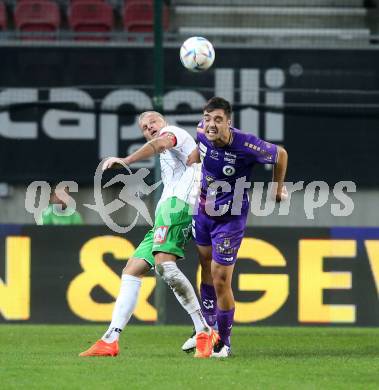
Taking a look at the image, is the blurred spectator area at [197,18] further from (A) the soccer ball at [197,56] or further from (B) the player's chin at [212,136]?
(B) the player's chin at [212,136]

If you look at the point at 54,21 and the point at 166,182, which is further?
the point at 54,21

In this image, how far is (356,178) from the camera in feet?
46.8

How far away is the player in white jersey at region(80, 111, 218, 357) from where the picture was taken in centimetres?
905

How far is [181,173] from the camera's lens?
9500mm

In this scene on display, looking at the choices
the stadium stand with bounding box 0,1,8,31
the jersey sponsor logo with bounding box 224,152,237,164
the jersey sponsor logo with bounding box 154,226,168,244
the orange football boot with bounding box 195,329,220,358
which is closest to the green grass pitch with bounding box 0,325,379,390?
the orange football boot with bounding box 195,329,220,358

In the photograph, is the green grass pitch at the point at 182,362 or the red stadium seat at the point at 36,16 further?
the red stadium seat at the point at 36,16

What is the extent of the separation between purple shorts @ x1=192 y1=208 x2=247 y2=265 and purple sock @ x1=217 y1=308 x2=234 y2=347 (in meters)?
0.42

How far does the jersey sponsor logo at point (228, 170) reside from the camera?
8.98m

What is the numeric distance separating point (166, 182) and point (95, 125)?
5.23m

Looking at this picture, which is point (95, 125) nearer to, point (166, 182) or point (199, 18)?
point (199, 18)

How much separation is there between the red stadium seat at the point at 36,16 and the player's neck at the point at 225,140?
9692mm

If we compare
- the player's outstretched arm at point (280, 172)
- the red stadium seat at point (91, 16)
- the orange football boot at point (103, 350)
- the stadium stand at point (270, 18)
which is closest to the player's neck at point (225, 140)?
the player's outstretched arm at point (280, 172)

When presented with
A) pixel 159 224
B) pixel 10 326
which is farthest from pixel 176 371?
pixel 10 326

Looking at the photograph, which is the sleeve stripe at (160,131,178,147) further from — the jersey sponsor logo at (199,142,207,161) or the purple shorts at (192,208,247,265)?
the purple shorts at (192,208,247,265)
